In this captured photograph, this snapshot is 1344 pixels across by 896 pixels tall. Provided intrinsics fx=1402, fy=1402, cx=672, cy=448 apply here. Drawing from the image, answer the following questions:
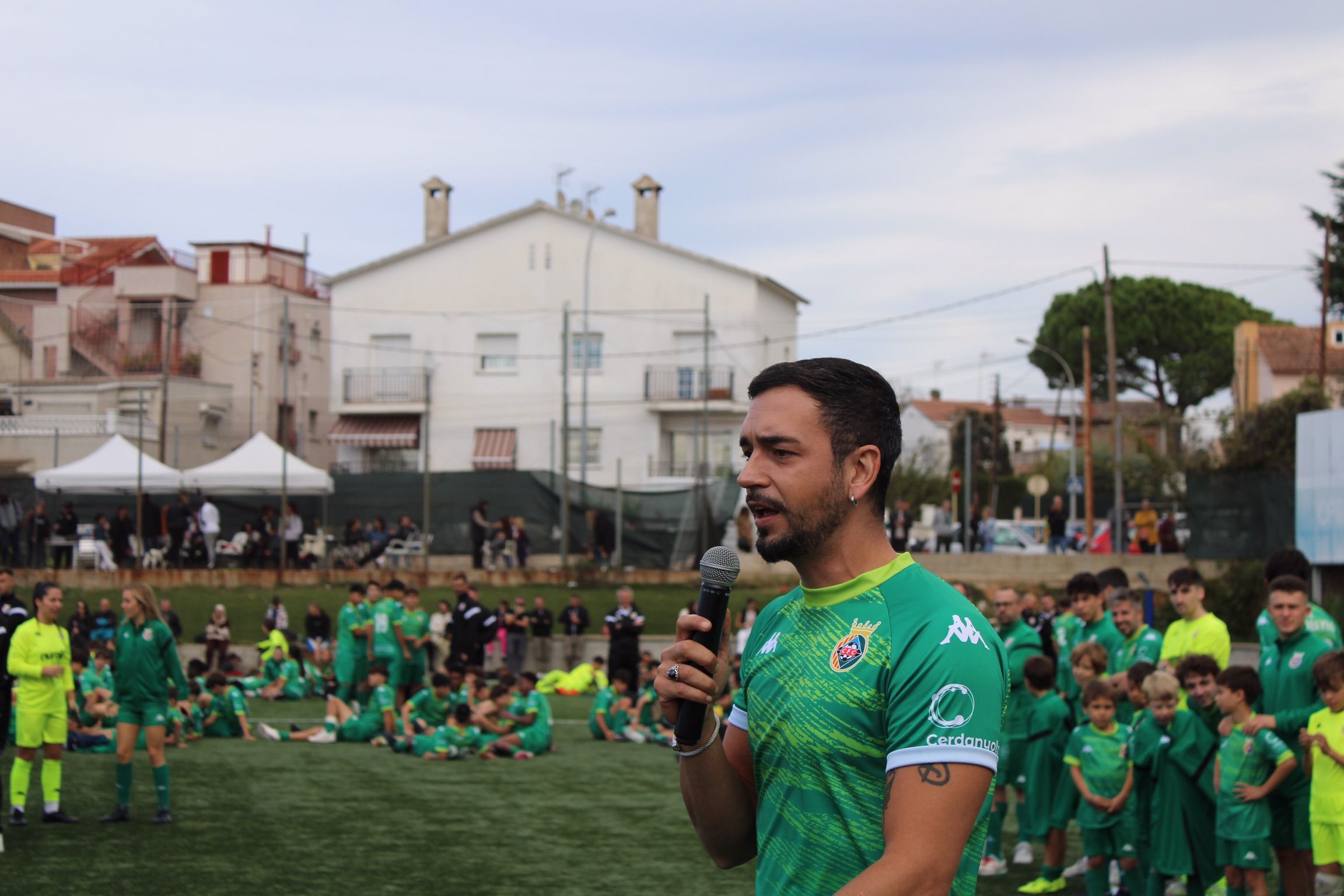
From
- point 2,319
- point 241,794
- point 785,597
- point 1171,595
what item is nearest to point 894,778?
point 785,597

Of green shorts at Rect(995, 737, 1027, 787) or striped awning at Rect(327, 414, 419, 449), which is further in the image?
striped awning at Rect(327, 414, 419, 449)

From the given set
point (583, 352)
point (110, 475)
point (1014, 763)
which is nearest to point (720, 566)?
point (1014, 763)

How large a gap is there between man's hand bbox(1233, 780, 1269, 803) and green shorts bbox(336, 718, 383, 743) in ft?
36.7

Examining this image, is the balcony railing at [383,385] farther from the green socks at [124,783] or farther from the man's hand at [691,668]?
the man's hand at [691,668]

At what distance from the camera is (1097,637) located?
33.4 feet

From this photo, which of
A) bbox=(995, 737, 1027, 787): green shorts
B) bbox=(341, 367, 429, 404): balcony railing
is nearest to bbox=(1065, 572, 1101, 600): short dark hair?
bbox=(995, 737, 1027, 787): green shorts

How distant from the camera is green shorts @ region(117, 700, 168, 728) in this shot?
10.6 meters

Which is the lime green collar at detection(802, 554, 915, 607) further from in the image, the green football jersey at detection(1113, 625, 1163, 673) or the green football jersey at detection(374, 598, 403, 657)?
the green football jersey at detection(374, 598, 403, 657)

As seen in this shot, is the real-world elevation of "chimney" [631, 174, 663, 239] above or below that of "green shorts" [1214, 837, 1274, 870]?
above

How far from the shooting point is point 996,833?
33.4ft

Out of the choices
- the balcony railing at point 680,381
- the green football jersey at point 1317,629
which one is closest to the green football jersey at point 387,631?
the green football jersey at point 1317,629

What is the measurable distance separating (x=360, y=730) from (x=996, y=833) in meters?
8.79

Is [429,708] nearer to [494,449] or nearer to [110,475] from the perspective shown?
[110,475]

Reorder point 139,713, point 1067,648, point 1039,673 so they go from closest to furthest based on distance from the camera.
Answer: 1. point 1039,673
2. point 139,713
3. point 1067,648
